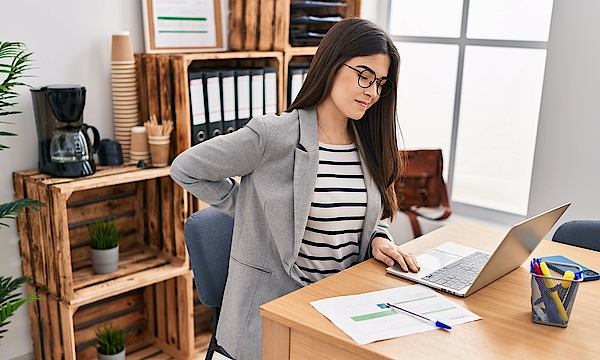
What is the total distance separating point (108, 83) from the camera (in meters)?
2.59

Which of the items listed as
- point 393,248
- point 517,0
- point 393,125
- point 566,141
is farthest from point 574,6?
point 393,248

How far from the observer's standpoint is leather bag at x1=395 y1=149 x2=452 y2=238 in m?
3.18

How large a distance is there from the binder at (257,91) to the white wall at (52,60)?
54 centimetres

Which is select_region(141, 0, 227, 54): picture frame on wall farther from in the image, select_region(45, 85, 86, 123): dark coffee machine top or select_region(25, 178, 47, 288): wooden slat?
select_region(25, 178, 47, 288): wooden slat

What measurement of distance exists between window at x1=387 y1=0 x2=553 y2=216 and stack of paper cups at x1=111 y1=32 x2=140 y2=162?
1703 mm

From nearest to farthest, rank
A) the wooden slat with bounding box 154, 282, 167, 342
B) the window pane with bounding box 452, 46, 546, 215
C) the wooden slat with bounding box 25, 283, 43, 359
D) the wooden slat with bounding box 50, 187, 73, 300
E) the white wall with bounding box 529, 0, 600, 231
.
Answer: the wooden slat with bounding box 50, 187, 73, 300, the wooden slat with bounding box 25, 283, 43, 359, the white wall with bounding box 529, 0, 600, 231, the wooden slat with bounding box 154, 282, 167, 342, the window pane with bounding box 452, 46, 546, 215

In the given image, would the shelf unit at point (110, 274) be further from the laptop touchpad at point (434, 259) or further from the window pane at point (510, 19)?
the window pane at point (510, 19)

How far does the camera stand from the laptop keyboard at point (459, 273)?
1535 mm

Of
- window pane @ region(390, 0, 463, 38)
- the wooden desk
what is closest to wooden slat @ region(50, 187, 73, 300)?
the wooden desk

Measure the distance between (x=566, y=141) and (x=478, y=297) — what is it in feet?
5.24

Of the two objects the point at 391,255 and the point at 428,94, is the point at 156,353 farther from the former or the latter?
the point at 428,94

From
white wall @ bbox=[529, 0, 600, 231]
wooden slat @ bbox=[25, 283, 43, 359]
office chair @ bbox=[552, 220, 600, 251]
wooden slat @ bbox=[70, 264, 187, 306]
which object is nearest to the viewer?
office chair @ bbox=[552, 220, 600, 251]

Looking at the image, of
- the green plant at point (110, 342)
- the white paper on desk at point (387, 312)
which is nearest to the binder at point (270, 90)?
the green plant at point (110, 342)

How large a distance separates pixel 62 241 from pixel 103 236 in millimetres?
261
